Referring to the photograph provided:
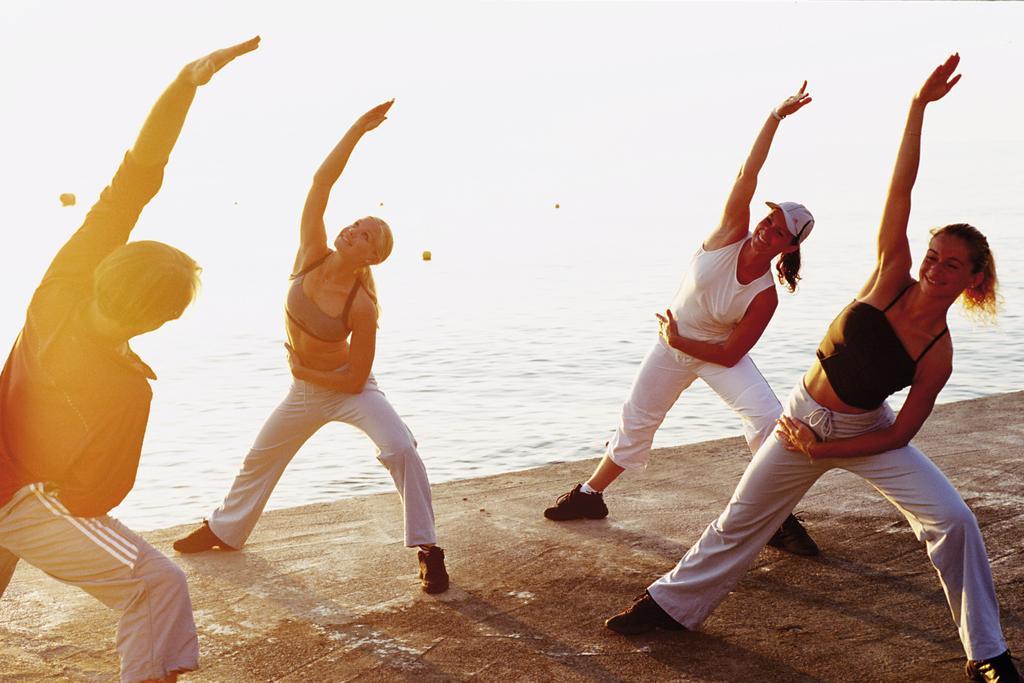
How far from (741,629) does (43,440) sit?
3094 millimetres

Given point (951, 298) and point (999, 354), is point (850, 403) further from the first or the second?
point (999, 354)

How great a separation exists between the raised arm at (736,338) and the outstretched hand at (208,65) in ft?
9.50

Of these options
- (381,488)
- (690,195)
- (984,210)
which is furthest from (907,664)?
(690,195)

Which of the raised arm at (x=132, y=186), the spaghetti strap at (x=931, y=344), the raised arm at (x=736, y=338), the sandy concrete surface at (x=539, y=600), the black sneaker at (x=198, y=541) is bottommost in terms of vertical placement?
the sandy concrete surface at (x=539, y=600)

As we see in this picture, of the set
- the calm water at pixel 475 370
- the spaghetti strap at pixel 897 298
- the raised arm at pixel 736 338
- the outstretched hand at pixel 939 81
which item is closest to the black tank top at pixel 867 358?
the spaghetti strap at pixel 897 298

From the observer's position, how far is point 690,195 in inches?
2734

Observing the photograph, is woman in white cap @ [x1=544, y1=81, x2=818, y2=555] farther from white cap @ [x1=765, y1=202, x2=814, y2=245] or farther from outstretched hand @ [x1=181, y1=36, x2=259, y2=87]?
outstretched hand @ [x1=181, y1=36, x2=259, y2=87]

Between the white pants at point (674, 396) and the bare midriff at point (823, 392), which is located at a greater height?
the bare midriff at point (823, 392)

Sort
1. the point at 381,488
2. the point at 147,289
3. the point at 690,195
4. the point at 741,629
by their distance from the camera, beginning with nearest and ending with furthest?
1. the point at 147,289
2. the point at 741,629
3. the point at 381,488
4. the point at 690,195

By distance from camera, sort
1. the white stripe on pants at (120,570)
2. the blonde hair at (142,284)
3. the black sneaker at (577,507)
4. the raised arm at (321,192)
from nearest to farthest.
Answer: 1. the blonde hair at (142,284)
2. the white stripe on pants at (120,570)
3. the raised arm at (321,192)
4. the black sneaker at (577,507)

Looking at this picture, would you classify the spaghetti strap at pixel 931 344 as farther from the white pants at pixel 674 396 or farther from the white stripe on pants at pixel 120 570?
the white stripe on pants at pixel 120 570

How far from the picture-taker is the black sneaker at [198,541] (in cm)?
666

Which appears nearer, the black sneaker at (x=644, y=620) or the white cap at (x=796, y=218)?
the black sneaker at (x=644, y=620)

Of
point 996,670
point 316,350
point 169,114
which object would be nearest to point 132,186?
point 169,114
